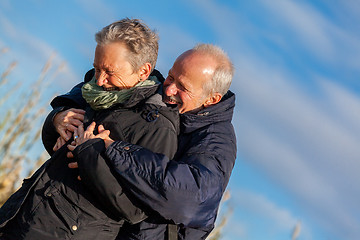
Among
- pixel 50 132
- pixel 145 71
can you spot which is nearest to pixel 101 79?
pixel 145 71

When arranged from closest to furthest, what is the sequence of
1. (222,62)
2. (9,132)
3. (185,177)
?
(185,177), (222,62), (9,132)

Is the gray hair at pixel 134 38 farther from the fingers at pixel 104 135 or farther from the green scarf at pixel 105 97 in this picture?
the fingers at pixel 104 135

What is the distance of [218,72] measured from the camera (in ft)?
9.94

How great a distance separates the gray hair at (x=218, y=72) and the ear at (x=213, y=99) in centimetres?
2

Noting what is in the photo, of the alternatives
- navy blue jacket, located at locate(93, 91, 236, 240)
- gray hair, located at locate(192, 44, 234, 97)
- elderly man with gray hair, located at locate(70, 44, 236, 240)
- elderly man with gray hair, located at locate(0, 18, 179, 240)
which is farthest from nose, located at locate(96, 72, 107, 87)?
gray hair, located at locate(192, 44, 234, 97)

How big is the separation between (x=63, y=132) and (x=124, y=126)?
370mm

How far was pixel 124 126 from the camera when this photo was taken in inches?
105

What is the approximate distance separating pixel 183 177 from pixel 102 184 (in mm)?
358

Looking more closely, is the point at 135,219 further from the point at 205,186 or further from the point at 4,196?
the point at 4,196

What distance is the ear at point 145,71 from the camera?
2.86 meters

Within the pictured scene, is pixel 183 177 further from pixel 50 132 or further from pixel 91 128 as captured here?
pixel 50 132

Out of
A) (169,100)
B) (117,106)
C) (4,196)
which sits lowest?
(4,196)

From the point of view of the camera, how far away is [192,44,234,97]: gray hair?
3014mm

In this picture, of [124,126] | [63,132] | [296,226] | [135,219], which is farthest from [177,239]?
[296,226]
